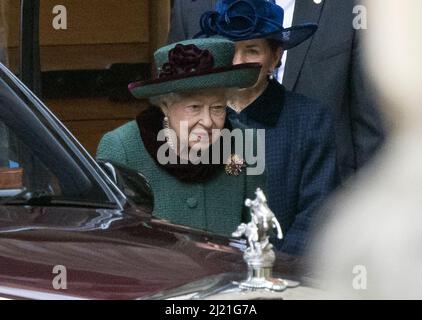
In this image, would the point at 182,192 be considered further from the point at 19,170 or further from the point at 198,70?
the point at 19,170

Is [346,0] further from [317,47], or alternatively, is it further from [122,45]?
[122,45]

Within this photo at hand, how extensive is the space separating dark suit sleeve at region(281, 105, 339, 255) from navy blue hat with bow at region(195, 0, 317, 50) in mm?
271

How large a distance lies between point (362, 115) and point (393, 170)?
239 millimetres

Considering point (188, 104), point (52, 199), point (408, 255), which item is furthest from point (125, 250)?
point (408, 255)

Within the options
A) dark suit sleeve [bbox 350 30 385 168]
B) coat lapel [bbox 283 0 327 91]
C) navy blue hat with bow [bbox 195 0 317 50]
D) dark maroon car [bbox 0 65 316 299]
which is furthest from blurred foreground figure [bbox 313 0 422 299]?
dark maroon car [bbox 0 65 316 299]

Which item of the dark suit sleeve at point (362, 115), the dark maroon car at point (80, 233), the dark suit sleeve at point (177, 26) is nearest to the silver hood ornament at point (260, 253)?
the dark maroon car at point (80, 233)

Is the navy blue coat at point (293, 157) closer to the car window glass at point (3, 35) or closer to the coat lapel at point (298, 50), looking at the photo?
the coat lapel at point (298, 50)

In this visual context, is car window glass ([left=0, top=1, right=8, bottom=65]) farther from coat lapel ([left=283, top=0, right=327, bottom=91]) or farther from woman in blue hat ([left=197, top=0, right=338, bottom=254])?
woman in blue hat ([left=197, top=0, right=338, bottom=254])

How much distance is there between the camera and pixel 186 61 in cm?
408

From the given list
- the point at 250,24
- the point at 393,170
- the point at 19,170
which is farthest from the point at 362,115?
the point at 19,170

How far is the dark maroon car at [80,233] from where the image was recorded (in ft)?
8.96

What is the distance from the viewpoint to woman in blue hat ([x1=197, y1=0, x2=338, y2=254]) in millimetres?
4359

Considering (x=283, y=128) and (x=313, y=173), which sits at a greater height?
(x=283, y=128)

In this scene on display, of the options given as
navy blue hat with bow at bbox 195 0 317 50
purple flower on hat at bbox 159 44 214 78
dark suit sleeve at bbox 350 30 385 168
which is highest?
navy blue hat with bow at bbox 195 0 317 50
